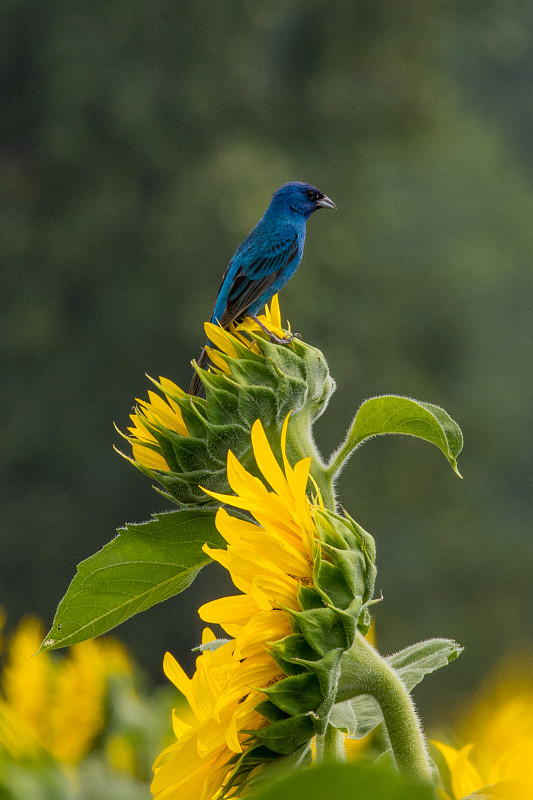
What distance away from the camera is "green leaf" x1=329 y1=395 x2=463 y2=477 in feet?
1.54

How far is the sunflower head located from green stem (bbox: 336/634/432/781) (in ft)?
0.35

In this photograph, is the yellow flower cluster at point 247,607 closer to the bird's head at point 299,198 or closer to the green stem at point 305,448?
the green stem at point 305,448

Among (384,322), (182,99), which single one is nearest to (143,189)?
(182,99)

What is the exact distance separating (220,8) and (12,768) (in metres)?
7.34

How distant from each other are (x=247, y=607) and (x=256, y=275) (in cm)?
37

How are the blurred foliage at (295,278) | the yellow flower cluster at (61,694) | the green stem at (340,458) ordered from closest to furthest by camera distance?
the green stem at (340,458), the yellow flower cluster at (61,694), the blurred foliage at (295,278)

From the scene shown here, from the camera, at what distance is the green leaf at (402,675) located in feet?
1.48

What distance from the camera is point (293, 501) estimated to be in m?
0.39

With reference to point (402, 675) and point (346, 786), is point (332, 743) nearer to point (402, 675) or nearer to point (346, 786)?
point (402, 675)

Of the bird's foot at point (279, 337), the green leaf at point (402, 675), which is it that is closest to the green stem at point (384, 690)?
the green leaf at point (402, 675)

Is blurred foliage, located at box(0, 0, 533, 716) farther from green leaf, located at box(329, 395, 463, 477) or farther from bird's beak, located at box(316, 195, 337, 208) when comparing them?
green leaf, located at box(329, 395, 463, 477)

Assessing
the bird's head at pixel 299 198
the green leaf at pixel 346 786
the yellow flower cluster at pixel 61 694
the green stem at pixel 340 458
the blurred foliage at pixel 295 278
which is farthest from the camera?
the blurred foliage at pixel 295 278

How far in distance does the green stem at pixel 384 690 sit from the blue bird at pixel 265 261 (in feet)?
0.64

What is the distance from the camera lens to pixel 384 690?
425 mm
